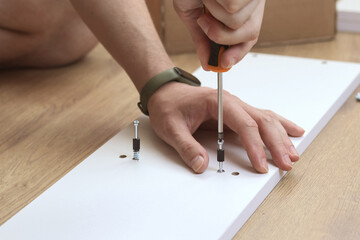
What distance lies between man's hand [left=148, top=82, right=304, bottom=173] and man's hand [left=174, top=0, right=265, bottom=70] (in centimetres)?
16

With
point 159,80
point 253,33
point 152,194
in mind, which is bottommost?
point 152,194

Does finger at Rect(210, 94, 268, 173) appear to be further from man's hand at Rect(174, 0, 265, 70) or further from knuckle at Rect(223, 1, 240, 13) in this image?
knuckle at Rect(223, 1, 240, 13)

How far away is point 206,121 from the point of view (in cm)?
126

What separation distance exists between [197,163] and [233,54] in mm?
215

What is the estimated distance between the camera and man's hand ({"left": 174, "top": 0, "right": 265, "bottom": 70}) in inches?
37.3

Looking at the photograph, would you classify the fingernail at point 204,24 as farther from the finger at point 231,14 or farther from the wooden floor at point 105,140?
the wooden floor at point 105,140

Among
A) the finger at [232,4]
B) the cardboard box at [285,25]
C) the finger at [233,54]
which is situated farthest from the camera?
the cardboard box at [285,25]

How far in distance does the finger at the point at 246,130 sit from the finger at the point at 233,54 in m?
0.16

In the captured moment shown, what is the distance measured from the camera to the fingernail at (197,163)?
1124mm

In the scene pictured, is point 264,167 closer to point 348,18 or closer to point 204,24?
point 204,24

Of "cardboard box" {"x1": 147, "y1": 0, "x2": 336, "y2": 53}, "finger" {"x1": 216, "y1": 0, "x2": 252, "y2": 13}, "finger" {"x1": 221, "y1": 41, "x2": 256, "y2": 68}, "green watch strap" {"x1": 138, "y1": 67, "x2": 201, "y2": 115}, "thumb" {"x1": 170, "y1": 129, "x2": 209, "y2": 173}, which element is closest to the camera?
"finger" {"x1": 216, "y1": 0, "x2": 252, "y2": 13}

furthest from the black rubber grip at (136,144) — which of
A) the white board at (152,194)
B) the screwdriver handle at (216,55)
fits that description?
the screwdriver handle at (216,55)

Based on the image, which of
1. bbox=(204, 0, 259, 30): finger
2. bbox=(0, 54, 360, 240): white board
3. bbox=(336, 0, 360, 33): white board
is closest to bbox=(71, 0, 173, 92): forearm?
bbox=(0, 54, 360, 240): white board

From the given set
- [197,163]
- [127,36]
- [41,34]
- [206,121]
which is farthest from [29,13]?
[197,163]
